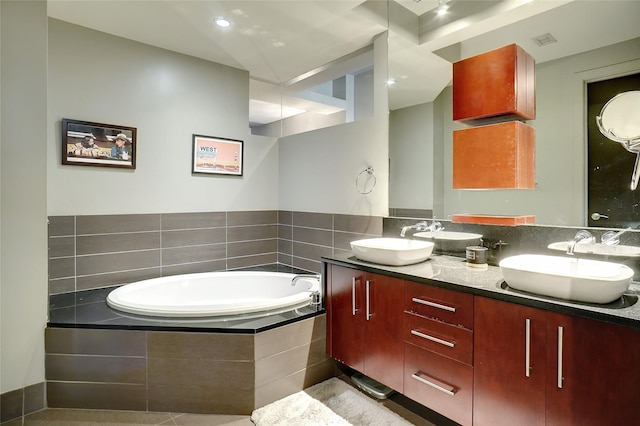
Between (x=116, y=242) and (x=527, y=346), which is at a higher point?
(x=116, y=242)

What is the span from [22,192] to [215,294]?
161 centimetres

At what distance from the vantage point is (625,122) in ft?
5.50

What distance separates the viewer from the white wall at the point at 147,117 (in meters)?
2.57

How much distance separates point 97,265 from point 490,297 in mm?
2767

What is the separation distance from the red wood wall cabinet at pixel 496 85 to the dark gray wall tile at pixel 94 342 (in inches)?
96.5

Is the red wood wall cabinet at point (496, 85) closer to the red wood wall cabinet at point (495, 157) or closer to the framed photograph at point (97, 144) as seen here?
the red wood wall cabinet at point (495, 157)

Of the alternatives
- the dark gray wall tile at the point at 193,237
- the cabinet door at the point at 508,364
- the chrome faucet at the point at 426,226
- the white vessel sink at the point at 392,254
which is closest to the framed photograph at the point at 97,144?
the dark gray wall tile at the point at 193,237

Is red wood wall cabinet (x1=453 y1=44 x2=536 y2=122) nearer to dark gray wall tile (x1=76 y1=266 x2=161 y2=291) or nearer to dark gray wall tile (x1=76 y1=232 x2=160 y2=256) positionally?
dark gray wall tile (x1=76 y1=232 x2=160 y2=256)

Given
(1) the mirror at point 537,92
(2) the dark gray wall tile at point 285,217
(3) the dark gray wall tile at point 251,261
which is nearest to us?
(1) the mirror at point 537,92

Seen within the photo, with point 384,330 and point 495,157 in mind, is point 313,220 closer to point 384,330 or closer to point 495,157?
point 384,330

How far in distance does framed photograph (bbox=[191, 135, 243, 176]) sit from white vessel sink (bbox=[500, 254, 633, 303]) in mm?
2617

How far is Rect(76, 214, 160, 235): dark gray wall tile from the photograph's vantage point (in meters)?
2.66

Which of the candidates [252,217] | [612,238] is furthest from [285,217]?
[612,238]

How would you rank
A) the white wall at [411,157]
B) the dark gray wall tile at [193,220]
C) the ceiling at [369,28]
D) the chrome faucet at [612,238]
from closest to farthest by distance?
the chrome faucet at [612,238] → the ceiling at [369,28] → the white wall at [411,157] → the dark gray wall tile at [193,220]
